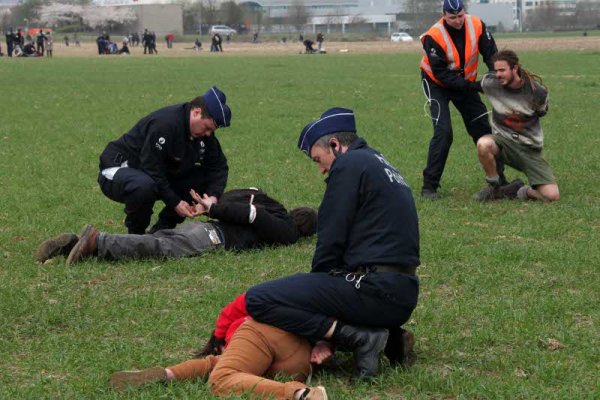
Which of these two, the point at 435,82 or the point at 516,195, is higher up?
the point at 435,82

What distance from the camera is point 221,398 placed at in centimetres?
484

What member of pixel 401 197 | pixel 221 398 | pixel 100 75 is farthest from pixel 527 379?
pixel 100 75

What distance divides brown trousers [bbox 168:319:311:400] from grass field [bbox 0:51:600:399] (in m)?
0.13

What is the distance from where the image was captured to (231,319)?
542 cm

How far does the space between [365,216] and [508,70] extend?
5265 millimetres

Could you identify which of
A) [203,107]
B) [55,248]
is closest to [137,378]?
[55,248]

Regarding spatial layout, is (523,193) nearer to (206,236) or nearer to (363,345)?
(206,236)

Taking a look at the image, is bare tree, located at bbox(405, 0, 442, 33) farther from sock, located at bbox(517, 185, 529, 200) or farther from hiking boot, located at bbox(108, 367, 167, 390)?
hiking boot, located at bbox(108, 367, 167, 390)

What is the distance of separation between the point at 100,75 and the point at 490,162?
27737 mm

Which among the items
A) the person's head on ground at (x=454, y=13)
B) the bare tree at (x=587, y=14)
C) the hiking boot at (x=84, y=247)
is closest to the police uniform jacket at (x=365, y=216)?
the hiking boot at (x=84, y=247)

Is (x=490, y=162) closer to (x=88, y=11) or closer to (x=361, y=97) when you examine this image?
(x=361, y=97)

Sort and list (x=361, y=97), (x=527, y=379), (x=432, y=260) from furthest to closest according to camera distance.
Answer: (x=361, y=97) < (x=432, y=260) < (x=527, y=379)

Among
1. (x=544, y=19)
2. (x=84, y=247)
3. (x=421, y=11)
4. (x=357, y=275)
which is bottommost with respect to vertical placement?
(x=84, y=247)

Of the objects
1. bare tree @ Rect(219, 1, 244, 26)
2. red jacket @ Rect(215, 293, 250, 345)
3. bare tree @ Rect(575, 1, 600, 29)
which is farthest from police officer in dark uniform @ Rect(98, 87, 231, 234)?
bare tree @ Rect(219, 1, 244, 26)
